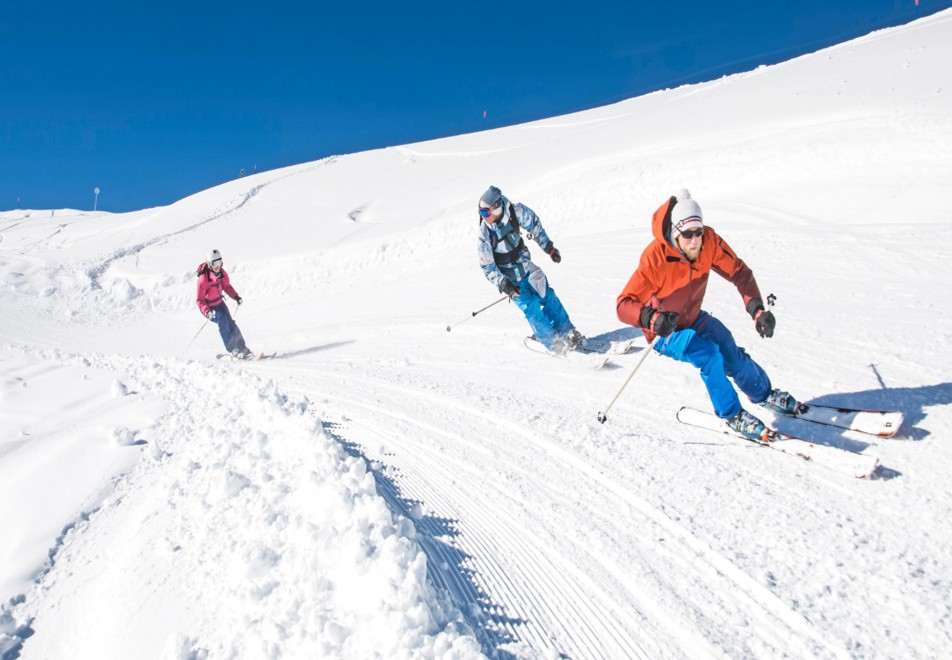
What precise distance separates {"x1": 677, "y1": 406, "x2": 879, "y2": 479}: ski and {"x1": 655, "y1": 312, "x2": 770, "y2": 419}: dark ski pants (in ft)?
0.88

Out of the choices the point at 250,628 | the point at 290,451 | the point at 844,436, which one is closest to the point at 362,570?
the point at 250,628

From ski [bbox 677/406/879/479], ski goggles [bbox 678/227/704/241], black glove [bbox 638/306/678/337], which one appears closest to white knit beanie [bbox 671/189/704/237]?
ski goggles [bbox 678/227/704/241]

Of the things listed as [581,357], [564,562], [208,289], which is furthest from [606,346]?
[208,289]

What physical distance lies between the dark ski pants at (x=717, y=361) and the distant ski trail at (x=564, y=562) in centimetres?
111

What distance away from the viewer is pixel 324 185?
27.5 m

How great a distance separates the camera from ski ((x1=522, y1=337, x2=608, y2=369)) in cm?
711

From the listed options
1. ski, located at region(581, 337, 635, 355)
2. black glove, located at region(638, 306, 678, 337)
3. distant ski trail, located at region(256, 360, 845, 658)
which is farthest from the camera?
ski, located at region(581, 337, 635, 355)

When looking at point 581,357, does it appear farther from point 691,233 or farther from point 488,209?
point 691,233

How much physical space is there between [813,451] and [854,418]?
0.66 metres

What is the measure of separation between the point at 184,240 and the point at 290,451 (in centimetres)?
2229

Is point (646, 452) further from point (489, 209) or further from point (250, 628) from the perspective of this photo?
point (489, 209)

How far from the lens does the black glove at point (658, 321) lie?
4.25 meters

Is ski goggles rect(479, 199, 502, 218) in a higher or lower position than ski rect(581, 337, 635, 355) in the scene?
higher

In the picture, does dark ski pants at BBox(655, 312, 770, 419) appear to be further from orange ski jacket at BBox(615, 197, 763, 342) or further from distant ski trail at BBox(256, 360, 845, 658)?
distant ski trail at BBox(256, 360, 845, 658)
